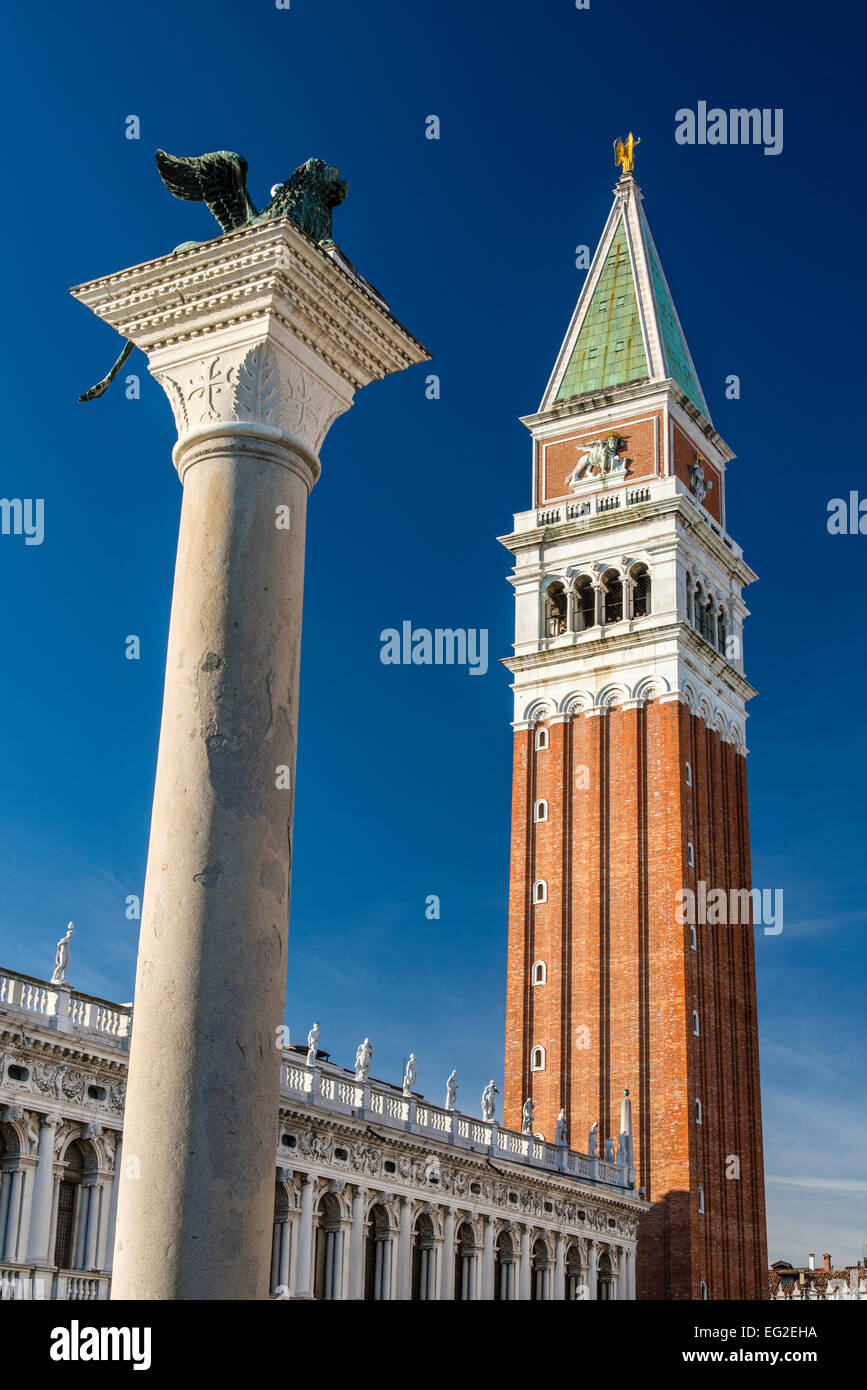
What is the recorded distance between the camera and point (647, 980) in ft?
172

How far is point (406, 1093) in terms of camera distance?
35000 mm

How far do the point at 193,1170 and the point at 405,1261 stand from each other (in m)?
28.3

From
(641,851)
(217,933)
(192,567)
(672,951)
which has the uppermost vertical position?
(641,851)

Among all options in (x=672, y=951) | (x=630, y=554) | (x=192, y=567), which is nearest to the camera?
(x=192, y=567)

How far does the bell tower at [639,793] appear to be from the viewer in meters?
51.0

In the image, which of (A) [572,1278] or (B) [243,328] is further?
(A) [572,1278]

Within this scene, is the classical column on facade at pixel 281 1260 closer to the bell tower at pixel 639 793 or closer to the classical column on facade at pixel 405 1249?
the classical column on facade at pixel 405 1249

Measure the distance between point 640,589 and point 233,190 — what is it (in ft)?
158

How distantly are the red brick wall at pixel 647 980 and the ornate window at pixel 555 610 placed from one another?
3.56 meters

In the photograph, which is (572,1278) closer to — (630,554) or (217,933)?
(630,554)

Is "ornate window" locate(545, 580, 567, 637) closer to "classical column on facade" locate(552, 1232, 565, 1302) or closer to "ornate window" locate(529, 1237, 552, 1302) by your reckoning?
"classical column on facade" locate(552, 1232, 565, 1302)

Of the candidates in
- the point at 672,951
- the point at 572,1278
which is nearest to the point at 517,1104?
the point at 672,951

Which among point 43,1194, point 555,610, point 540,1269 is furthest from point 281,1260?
point 555,610

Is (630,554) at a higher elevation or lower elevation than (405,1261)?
higher
